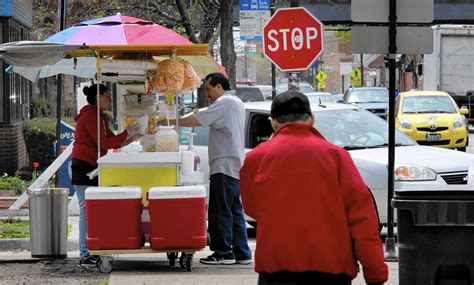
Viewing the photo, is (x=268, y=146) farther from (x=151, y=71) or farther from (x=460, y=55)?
(x=460, y=55)

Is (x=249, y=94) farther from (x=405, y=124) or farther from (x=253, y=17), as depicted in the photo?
(x=253, y=17)

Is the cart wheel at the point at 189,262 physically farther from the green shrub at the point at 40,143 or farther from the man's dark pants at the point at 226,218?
the green shrub at the point at 40,143

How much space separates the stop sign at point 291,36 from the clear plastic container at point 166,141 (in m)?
3.21

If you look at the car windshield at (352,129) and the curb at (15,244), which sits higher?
the car windshield at (352,129)

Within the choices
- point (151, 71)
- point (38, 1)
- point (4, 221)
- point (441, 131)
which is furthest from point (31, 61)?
point (38, 1)

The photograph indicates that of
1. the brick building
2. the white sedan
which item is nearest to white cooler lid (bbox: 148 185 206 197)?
the white sedan

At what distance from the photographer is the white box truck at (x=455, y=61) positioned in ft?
133

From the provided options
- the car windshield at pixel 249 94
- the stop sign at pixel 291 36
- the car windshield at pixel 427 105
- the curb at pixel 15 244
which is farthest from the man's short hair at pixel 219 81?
the car windshield at pixel 249 94

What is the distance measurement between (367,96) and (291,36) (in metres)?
24.1

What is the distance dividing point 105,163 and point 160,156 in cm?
52

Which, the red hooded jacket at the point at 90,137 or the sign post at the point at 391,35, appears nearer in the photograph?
the red hooded jacket at the point at 90,137

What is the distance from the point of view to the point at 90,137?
11.3 metres

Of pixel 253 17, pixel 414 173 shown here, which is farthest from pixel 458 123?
pixel 414 173

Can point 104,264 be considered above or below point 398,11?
below
